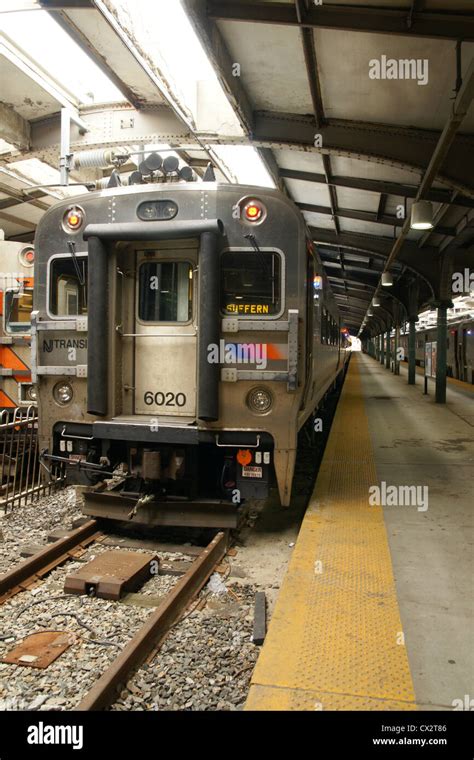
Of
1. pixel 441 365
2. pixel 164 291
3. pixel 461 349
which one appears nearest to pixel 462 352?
pixel 461 349

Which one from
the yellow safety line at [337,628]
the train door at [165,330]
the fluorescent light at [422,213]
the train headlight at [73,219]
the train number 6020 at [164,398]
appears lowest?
the yellow safety line at [337,628]

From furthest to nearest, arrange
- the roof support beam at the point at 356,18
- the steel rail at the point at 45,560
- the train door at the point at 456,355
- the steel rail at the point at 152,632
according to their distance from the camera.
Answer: the train door at the point at 456,355, the roof support beam at the point at 356,18, the steel rail at the point at 45,560, the steel rail at the point at 152,632

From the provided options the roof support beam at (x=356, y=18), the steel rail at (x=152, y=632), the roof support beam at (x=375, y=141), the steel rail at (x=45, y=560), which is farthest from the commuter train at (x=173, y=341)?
the roof support beam at (x=375, y=141)

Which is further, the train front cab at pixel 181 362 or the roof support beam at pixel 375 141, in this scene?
the roof support beam at pixel 375 141

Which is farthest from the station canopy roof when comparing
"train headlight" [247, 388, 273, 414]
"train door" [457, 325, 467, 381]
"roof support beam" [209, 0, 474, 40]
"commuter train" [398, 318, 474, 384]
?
"train door" [457, 325, 467, 381]

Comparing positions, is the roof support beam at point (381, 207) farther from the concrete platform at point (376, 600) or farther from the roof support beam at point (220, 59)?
the concrete platform at point (376, 600)

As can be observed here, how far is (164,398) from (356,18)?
3979 mm

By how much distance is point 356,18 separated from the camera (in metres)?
4.86

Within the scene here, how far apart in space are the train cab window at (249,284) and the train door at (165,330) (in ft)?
1.17

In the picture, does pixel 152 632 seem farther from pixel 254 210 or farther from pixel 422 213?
pixel 422 213

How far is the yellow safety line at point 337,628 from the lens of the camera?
232 centimetres

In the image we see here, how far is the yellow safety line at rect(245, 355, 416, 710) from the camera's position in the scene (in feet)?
7.62
